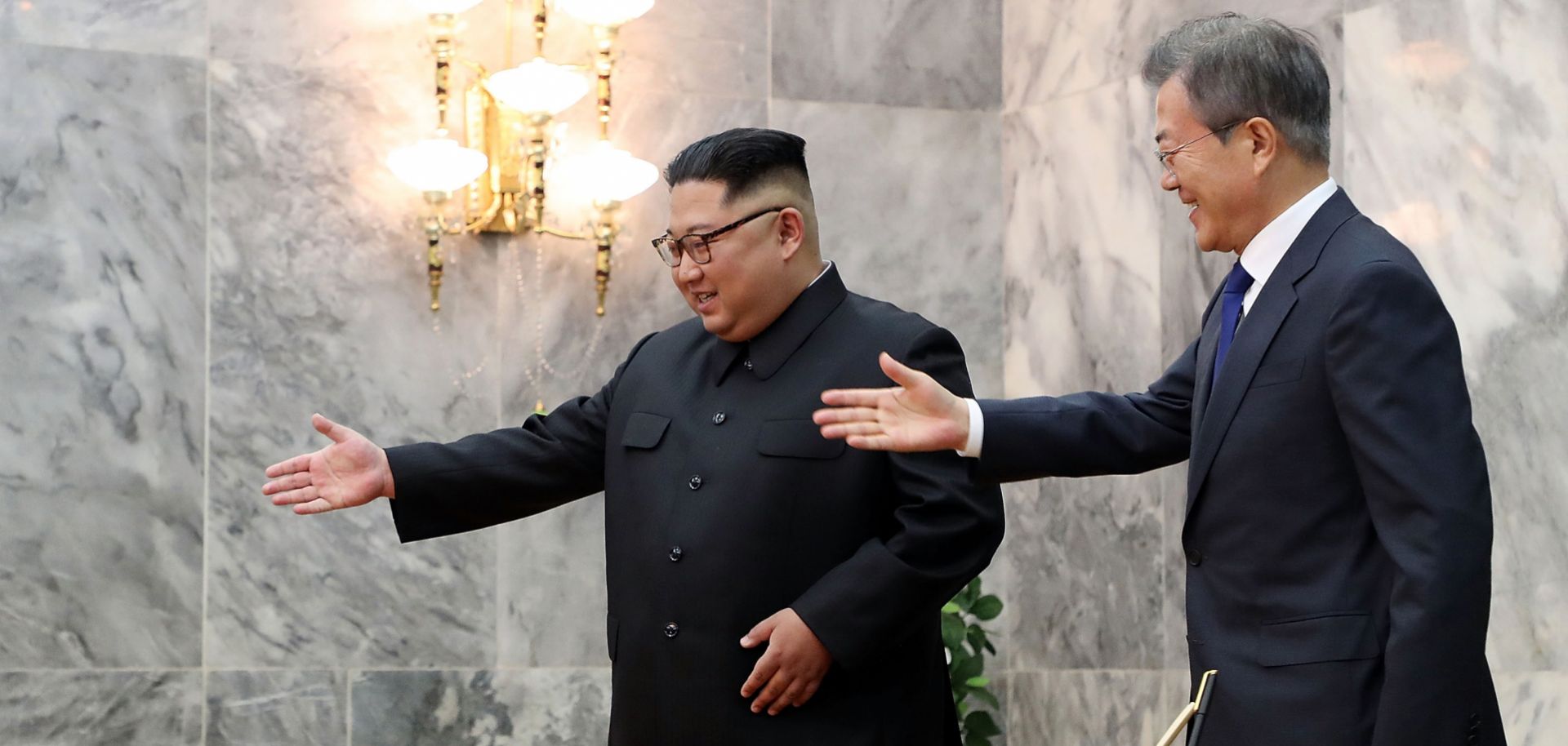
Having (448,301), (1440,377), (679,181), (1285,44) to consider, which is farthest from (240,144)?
(1440,377)

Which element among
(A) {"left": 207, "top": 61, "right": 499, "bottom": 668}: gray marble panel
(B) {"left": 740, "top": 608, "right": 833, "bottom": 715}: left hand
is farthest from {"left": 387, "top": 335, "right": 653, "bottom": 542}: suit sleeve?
(A) {"left": 207, "top": 61, "right": 499, "bottom": 668}: gray marble panel

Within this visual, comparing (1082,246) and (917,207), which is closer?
(1082,246)

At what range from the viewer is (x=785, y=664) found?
2.75 meters

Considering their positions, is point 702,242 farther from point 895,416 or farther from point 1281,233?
point 1281,233

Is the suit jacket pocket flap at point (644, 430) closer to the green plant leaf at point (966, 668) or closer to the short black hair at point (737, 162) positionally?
the short black hair at point (737, 162)

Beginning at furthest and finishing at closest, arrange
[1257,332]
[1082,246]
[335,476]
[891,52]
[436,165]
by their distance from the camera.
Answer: [891,52] < [1082,246] < [436,165] < [335,476] < [1257,332]

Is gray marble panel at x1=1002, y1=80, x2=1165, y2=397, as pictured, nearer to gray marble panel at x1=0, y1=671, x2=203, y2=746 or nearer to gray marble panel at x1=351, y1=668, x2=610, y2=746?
gray marble panel at x1=351, y1=668, x2=610, y2=746

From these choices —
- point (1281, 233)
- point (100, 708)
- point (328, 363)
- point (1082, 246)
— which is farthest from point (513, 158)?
point (1281, 233)

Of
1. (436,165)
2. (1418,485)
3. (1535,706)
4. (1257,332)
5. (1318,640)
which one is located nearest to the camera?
(1418,485)

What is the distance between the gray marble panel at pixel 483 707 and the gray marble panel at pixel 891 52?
1781 millimetres

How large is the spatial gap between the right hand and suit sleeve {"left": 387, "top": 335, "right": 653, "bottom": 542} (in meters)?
0.04

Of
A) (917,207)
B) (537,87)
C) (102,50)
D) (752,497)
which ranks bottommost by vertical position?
(752,497)

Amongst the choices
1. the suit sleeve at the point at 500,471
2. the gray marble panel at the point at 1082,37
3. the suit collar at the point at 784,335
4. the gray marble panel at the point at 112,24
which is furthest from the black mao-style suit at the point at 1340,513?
the gray marble panel at the point at 112,24

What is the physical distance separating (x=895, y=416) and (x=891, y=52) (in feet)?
10.5
